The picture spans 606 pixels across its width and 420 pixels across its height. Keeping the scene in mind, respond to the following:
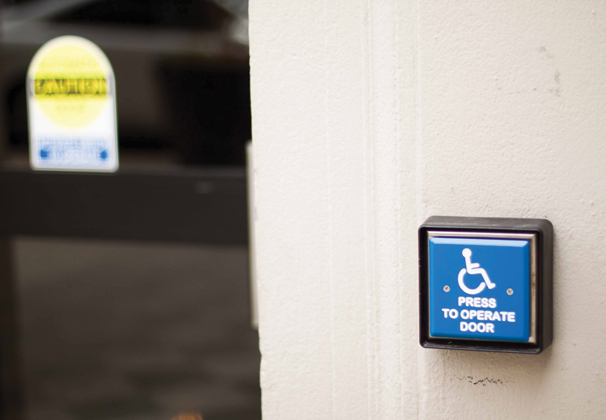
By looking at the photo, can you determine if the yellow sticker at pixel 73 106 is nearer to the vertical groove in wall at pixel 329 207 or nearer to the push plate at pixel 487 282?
the vertical groove in wall at pixel 329 207

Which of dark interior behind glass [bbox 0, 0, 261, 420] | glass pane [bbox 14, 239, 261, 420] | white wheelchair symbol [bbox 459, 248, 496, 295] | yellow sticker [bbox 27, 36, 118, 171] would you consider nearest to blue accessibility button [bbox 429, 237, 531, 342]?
white wheelchair symbol [bbox 459, 248, 496, 295]

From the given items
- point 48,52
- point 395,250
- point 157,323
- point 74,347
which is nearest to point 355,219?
point 395,250

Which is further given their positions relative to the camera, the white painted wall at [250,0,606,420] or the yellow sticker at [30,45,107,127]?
the yellow sticker at [30,45,107,127]

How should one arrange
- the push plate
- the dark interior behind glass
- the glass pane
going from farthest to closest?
the glass pane
the dark interior behind glass
the push plate

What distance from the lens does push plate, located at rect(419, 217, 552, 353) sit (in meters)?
0.64

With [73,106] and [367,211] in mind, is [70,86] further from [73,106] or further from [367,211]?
[367,211]

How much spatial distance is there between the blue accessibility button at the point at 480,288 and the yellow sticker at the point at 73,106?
174cm

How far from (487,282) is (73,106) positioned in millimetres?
1866

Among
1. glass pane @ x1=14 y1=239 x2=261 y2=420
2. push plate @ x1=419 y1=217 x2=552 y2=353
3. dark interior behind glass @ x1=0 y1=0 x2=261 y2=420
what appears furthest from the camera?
glass pane @ x1=14 y1=239 x2=261 y2=420

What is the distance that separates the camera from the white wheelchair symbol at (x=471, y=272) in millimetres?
650

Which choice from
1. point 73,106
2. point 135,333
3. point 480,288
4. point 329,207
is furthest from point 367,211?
point 135,333

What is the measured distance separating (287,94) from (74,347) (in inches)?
175

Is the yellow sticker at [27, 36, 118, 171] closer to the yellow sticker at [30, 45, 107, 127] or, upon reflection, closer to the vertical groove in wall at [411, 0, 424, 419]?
the yellow sticker at [30, 45, 107, 127]

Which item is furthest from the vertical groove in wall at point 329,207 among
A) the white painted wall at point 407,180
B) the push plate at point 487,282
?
the push plate at point 487,282
